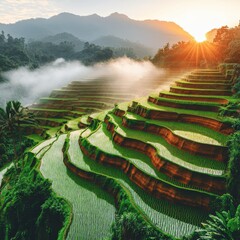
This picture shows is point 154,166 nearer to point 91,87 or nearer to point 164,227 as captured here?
point 164,227

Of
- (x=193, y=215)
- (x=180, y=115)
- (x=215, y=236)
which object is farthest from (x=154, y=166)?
(x=215, y=236)

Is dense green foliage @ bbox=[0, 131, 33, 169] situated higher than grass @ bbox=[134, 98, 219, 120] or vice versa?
grass @ bbox=[134, 98, 219, 120]

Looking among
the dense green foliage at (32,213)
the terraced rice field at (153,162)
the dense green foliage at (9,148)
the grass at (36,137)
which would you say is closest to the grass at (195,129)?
the terraced rice field at (153,162)

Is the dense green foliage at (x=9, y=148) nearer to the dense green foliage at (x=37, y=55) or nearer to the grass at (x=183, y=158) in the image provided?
the grass at (x=183, y=158)

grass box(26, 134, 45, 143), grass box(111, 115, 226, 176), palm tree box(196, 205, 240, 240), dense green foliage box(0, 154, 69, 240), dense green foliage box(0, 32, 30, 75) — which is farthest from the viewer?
dense green foliage box(0, 32, 30, 75)

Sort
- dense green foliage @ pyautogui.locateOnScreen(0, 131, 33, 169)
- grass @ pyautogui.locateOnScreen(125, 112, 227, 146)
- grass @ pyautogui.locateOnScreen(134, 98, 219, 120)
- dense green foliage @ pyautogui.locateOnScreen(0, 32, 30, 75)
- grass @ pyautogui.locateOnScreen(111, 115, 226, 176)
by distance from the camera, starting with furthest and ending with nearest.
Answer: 1. dense green foliage @ pyautogui.locateOnScreen(0, 32, 30, 75)
2. dense green foliage @ pyautogui.locateOnScreen(0, 131, 33, 169)
3. grass @ pyautogui.locateOnScreen(134, 98, 219, 120)
4. grass @ pyautogui.locateOnScreen(125, 112, 227, 146)
5. grass @ pyautogui.locateOnScreen(111, 115, 226, 176)

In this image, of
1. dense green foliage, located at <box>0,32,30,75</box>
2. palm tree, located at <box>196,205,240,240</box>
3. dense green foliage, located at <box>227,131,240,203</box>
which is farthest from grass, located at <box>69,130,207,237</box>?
dense green foliage, located at <box>0,32,30,75</box>

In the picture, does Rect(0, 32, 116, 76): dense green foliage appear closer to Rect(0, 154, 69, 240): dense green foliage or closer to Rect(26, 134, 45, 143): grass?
Rect(26, 134, 45, 143): grass

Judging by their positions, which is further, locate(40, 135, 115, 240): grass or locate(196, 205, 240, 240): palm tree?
locate(40, 135, 115, 240): grass
